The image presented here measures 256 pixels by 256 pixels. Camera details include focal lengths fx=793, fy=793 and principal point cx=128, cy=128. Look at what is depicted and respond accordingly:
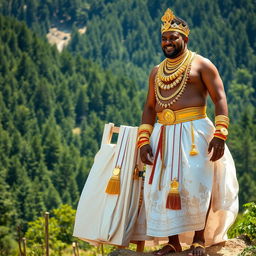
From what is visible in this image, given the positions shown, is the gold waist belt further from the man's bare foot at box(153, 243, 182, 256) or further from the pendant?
the man's bare foot at box(153, 243, 182, 256)

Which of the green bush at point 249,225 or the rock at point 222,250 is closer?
the rock at point 222,250

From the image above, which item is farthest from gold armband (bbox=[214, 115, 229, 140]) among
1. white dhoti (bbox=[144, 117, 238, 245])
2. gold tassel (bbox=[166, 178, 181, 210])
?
gold tassel (bbox=[166, 178, 181, 210])

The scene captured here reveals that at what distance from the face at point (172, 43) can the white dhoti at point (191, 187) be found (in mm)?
710

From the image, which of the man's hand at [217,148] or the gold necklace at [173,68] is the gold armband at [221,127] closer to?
the man's hand at [217,148]

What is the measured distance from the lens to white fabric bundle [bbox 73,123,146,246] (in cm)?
791

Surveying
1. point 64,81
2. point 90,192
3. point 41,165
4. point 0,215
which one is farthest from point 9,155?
point 90,192

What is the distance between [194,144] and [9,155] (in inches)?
4163

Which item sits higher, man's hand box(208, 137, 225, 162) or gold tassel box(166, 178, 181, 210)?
man's hand box(208, 137, 225, 162)

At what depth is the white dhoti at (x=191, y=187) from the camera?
7.48m

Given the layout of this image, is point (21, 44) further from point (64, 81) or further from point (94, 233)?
point (94, 233)

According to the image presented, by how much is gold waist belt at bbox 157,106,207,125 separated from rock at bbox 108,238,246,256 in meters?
1.28

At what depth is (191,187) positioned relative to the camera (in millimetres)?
7480

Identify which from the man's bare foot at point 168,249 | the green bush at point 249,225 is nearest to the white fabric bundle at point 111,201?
the man's bare foot at point 168,249

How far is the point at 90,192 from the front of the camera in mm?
8281
